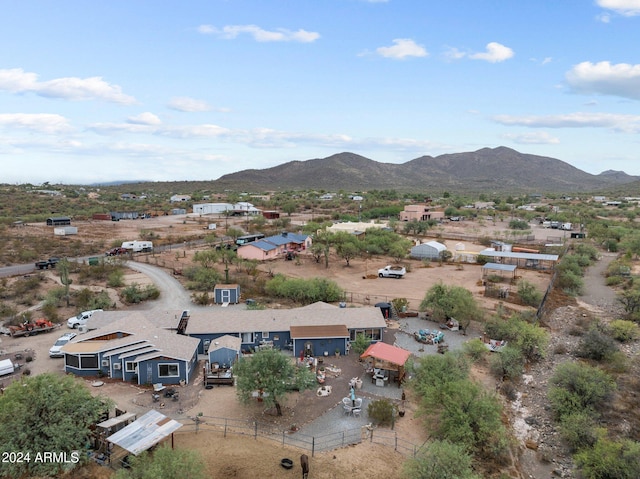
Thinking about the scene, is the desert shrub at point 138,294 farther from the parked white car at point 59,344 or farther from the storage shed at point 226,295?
the parked white car at point 59,344

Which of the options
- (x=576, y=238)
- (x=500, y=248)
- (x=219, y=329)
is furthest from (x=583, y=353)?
(x=576, y=238)

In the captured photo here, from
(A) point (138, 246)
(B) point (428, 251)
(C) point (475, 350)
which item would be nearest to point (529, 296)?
(C) point (475, 350)

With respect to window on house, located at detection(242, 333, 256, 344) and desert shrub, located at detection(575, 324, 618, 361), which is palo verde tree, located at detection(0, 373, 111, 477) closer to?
window on house, located at detection(242, 333, 256, 344)

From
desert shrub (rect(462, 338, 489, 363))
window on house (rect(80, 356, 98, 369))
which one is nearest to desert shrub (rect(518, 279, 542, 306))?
desert shrub (rect(462, 338, 489, 363))

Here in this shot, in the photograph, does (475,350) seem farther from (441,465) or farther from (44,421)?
(44,421)

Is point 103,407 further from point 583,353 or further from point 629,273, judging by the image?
point 629,273

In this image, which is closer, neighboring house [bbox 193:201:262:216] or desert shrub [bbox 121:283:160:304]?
desert shrub [bbox 121:283:160:304]
